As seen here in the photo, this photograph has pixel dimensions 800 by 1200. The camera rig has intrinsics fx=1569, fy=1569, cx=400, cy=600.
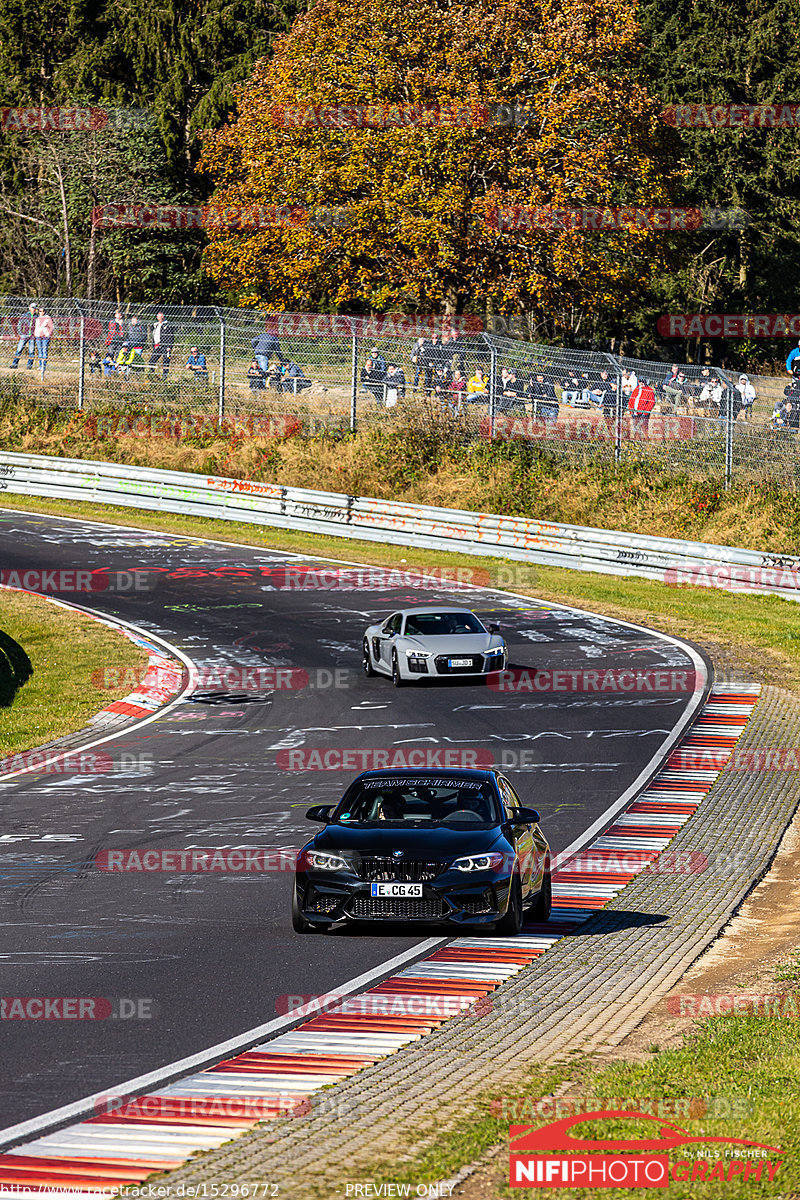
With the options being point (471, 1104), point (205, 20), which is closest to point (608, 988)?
point (471, 1104)

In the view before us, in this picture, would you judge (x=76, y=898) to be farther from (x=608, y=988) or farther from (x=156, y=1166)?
(x=156, y=1166)

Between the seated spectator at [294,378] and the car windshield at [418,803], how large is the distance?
97.5ft

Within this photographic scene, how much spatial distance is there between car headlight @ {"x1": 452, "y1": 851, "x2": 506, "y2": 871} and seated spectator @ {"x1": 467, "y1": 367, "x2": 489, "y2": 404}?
2844cm

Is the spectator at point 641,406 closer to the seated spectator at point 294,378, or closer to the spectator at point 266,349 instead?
the seated spectator at point 294,378

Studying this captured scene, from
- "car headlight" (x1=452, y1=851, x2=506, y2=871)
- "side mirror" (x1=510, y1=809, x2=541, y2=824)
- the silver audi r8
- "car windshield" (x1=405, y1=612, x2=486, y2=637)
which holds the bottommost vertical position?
the silver audi r8

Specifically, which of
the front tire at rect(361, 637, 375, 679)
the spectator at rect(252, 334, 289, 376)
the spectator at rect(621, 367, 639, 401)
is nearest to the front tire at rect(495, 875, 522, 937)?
the front tire at rect(361, 637, 375, 679)

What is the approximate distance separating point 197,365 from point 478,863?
33.1 metres

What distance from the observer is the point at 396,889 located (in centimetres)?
1187

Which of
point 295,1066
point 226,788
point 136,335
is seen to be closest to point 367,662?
point 226,788

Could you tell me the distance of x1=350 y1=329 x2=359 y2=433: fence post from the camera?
1604 inches

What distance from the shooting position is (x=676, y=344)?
72500 millimetres

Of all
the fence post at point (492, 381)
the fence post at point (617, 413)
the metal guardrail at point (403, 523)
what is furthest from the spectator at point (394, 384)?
the fence post at point (617, 413)

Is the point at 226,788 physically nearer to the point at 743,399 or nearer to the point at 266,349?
the point at 743,399

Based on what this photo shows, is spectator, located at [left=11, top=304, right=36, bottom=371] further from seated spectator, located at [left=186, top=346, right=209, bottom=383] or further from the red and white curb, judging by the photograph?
the red and white curb
